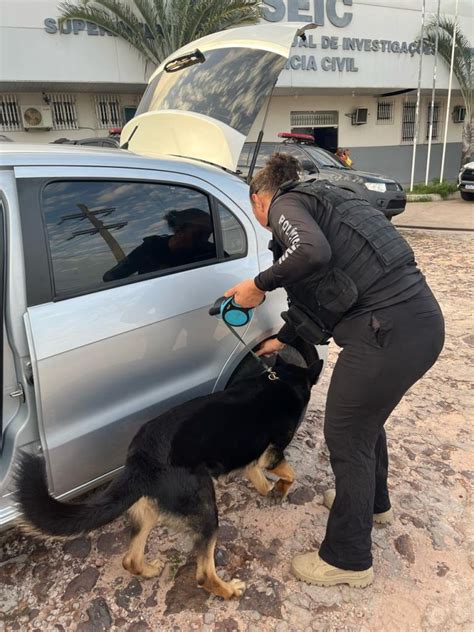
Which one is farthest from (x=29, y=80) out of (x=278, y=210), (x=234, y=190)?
(x=278, y=210)

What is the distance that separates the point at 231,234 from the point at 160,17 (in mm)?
10880

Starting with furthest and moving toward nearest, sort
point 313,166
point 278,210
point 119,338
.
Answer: point 313,166 → point 119,338 → point 278,210

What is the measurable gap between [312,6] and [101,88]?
6.26 m

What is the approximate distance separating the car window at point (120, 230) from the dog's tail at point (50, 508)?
687 mm

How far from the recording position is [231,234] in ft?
7.95

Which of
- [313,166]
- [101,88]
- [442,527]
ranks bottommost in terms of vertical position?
[442,527]

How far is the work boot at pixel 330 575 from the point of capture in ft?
6.45

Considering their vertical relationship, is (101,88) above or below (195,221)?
above

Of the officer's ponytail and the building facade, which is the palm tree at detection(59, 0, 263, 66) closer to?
the building facade

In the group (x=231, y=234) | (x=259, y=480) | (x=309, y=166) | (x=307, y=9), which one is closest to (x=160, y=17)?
(x=307, y=9)

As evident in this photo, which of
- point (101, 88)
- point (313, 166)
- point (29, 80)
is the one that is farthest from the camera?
point (101, 88)

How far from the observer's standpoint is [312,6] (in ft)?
42.9

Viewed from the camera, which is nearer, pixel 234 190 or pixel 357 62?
pixel 234 190

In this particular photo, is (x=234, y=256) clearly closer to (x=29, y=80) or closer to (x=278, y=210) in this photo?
(x=278, y=210)
